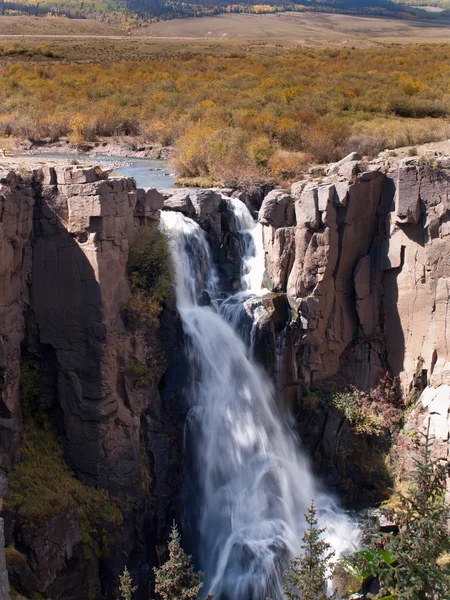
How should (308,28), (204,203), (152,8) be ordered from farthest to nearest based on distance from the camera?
1. (152,8)
2. (308,28)
3. (204,203)

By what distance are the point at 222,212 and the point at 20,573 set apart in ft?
44.7

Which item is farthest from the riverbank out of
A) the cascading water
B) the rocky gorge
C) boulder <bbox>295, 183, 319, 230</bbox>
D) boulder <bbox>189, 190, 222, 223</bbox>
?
boulder <bbox>295, 183, 319, 230</bbox>

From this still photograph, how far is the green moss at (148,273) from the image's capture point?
734 inches

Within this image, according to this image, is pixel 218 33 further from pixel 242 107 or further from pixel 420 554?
pixel 420 554

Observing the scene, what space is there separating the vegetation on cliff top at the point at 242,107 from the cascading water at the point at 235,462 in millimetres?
8348

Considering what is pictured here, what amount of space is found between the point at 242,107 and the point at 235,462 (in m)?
24.9

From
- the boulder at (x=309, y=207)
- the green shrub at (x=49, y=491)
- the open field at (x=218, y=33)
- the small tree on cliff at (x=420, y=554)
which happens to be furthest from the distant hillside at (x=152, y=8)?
the small tree on cliff at (x=420, y=554)

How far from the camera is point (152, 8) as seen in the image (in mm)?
111438

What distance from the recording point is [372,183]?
69.7ft

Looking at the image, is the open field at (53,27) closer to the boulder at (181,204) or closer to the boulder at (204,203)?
the boulder at (181,204)

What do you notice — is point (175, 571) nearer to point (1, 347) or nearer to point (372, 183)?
point (1, 347)

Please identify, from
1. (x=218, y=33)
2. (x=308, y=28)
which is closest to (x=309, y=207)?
(x=218, y=33)

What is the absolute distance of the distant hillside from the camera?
4099 inches

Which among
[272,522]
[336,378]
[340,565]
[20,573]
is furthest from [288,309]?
[20,573]
